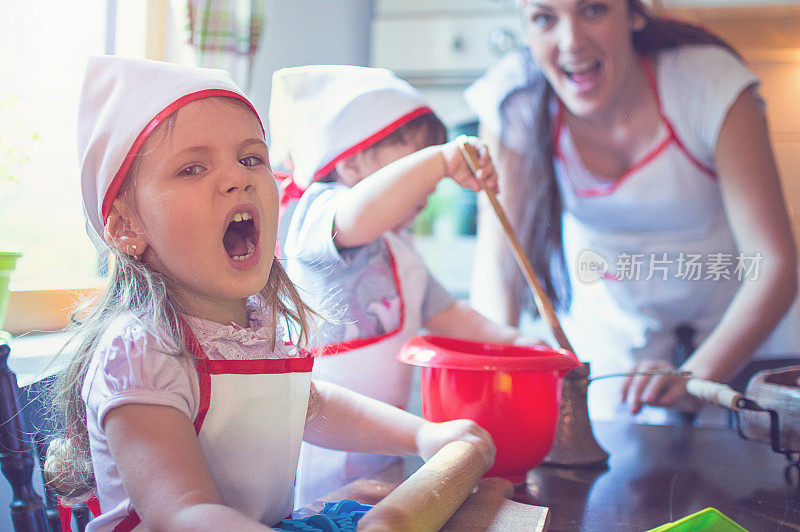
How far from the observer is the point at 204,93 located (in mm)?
498

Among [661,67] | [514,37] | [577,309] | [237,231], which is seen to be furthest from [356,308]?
[514,37]

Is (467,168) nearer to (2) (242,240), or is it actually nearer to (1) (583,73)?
(2) (242,240)

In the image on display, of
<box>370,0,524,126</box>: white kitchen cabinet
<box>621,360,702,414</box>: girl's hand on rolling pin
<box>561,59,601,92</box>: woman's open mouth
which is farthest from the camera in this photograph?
<box>370,0,524,126</box>: white kitchen cabinet

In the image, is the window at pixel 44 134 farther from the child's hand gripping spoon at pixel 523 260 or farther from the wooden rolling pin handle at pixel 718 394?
the wooden rolling pin handle at pixel 718 394

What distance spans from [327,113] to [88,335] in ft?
1.42

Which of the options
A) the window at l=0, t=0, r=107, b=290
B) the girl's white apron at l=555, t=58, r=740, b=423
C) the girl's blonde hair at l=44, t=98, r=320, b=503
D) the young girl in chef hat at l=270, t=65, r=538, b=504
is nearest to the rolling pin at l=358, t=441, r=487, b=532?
the girl's blonde hair at l=44, t=98, r=320, b=503

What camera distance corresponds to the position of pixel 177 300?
52 cm

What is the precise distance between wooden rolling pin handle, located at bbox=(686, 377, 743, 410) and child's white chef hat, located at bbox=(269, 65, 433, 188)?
48cm

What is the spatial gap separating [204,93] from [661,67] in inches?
44.9

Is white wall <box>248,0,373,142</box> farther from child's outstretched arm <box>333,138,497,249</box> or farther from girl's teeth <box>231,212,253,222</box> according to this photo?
girl's teeth <box>231,212,253,222</box>

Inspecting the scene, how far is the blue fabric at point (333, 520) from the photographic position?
1.62 ft

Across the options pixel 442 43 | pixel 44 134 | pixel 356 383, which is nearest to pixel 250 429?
pixel 356 383

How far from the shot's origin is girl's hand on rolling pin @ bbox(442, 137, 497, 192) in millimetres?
767

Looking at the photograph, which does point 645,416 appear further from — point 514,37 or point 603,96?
point 514,37
